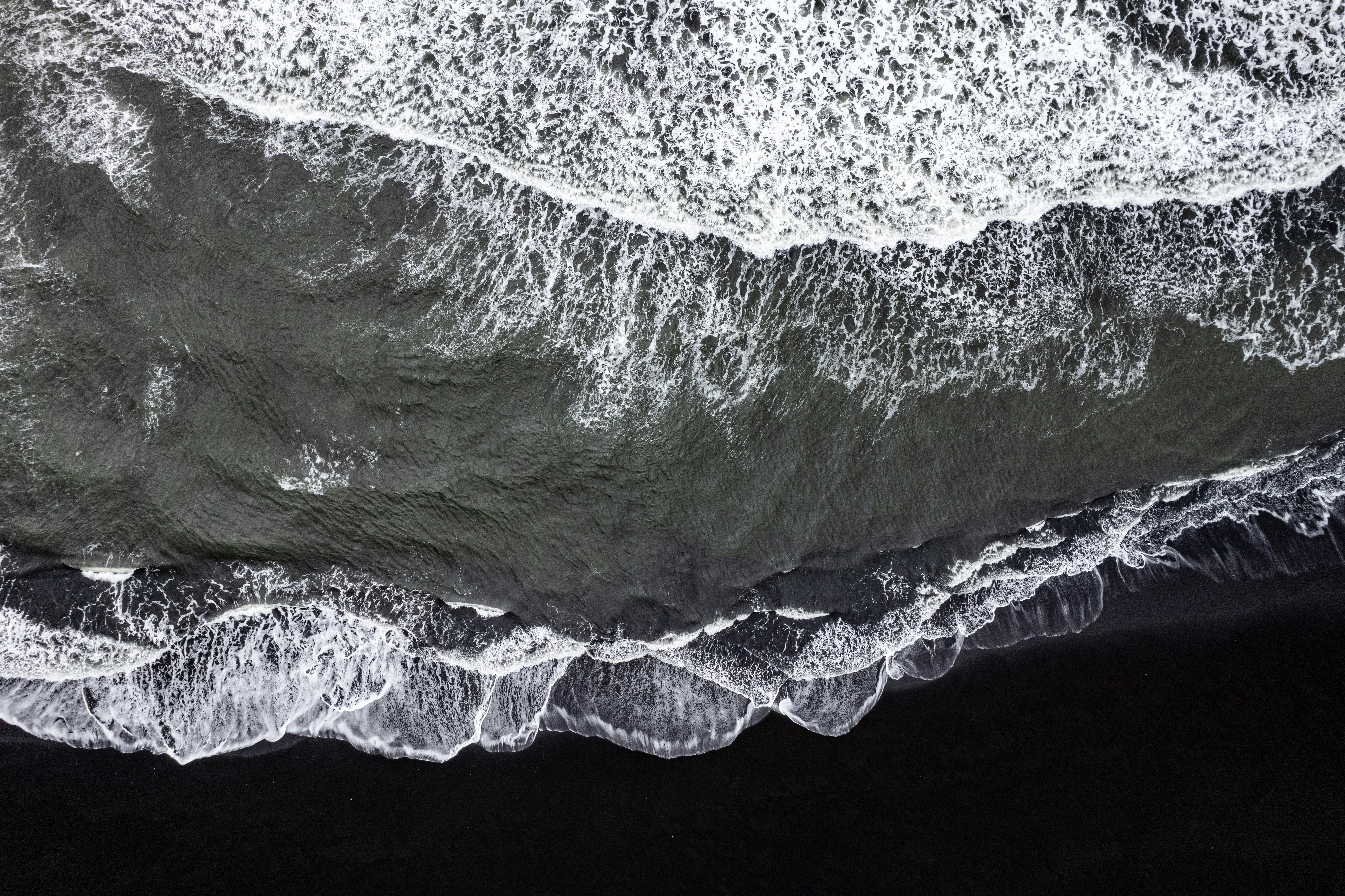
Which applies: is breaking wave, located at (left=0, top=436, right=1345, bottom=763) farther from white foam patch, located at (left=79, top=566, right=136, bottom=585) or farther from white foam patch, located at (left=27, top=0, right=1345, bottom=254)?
white foam patch, located at (left=27, top=0, right=1345, bottom=254)

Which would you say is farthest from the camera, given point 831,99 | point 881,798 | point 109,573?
point 881,798

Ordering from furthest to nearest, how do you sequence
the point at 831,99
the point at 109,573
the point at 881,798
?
the point at 881,798, the point at 109,573, the point at 831,99

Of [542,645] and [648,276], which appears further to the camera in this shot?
[542,645]

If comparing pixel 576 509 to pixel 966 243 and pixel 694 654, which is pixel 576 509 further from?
pixel 966 243

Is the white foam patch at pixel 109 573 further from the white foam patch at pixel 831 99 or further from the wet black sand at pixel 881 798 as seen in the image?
the white foam patch at pixel 831 99

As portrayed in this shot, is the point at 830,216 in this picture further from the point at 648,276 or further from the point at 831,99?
the point at 648,276

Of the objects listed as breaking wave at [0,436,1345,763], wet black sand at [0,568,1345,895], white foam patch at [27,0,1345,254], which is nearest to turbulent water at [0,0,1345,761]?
white foam patch at [27,0,1345,254]

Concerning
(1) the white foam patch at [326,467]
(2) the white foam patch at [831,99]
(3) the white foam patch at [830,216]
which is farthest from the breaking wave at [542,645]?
(2) the white foam patch at [831,99]

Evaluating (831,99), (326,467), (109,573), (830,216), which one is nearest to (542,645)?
(326,467)
